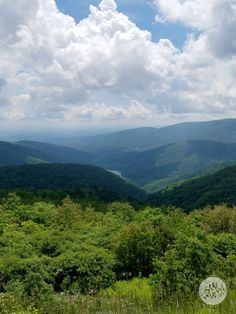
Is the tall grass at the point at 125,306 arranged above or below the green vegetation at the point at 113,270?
above

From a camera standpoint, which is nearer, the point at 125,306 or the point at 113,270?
the point at 125,306

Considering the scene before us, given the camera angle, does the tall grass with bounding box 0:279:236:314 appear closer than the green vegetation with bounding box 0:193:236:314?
Yes

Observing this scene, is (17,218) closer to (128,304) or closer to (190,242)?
(190,242)

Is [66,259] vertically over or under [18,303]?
under

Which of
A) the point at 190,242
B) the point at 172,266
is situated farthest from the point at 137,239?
the point at 172,266

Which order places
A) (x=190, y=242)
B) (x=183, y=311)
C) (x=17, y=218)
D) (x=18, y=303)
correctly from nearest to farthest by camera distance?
(x=183, y=311)
(x=18, y=303)
(x=190, y=242)
(x=17, y=218)

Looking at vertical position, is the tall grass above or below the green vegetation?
above

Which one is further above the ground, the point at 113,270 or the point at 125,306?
the point at 125,306

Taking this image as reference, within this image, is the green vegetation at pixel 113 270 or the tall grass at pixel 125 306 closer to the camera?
the tall grass at pixel 125 306
